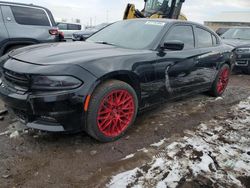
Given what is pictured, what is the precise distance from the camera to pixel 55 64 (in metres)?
2.71

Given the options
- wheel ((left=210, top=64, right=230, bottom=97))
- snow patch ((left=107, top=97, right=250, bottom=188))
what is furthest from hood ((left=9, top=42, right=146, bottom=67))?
wheel ((left=210, top=64, right=230, bottom=97))

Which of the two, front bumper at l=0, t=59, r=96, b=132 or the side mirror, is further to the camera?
the side mirror

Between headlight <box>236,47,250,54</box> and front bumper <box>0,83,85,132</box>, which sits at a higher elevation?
front bumper <box>0,83,85,132</box>

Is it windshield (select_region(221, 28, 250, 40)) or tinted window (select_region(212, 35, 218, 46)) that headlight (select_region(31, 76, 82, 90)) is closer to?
tinted window (select_region(212, 35, 218, 46))

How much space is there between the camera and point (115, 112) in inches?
126

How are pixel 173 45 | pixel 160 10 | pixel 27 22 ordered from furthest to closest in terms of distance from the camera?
pixel 160 10
pixel 27 22
pixel 173 45

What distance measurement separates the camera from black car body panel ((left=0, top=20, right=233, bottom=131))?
2.66 meters

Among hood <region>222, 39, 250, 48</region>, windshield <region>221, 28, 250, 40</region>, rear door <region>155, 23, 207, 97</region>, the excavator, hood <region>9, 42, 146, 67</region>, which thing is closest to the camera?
hood <region>9, 42, 146, 67</region>

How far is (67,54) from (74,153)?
1191 mm

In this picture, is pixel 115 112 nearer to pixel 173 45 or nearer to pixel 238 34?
pixel 173 45

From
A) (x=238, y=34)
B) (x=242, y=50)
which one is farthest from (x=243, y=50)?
(x=238, y=34)

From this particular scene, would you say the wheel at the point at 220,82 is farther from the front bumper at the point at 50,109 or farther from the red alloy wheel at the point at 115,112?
the front bumper at the point at 50,109

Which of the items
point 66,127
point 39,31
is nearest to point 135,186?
point 66,127

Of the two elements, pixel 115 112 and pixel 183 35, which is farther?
pixel 183 35
